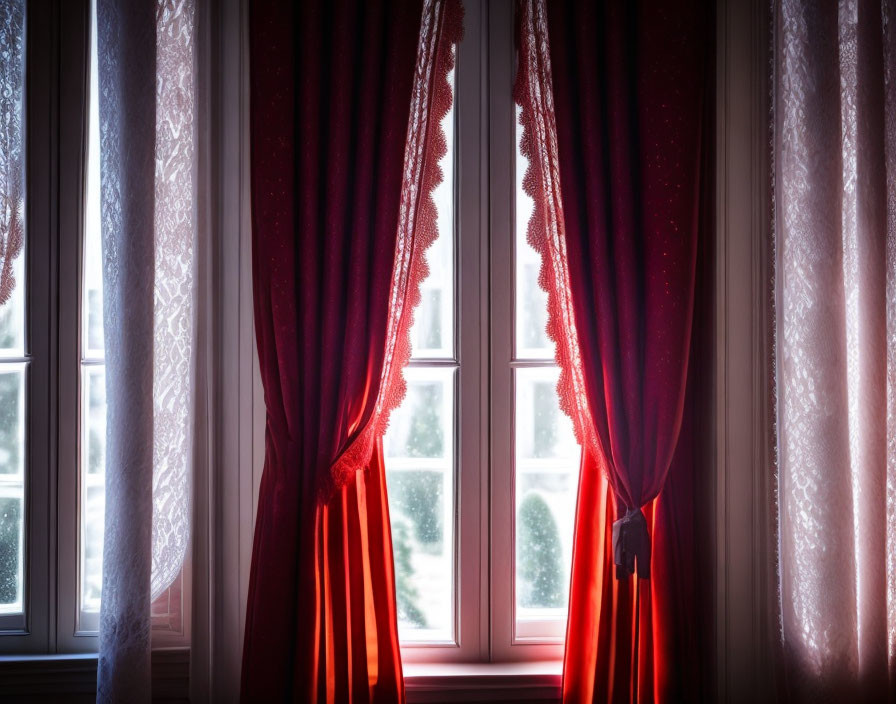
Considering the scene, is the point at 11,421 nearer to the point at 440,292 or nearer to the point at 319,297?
the point at 319,297

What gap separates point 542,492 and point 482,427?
0.26m

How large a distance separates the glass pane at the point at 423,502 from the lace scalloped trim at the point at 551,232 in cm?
34

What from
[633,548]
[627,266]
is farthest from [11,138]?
[633,548]

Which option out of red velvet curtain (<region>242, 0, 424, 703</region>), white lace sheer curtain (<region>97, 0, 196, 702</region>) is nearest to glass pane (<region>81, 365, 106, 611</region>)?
white lace sheer curtain (<region>97, 0, 196, 702</region>)

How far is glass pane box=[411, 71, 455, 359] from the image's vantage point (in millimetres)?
1660

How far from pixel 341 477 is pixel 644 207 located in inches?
39.6

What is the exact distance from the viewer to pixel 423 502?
1.68 meters

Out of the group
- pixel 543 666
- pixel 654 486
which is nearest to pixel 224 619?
pixel 543 666

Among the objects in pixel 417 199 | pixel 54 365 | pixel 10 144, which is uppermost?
pixel 10 144

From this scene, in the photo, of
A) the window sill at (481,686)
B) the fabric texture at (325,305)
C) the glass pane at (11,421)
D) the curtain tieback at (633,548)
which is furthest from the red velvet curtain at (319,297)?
the glass pane at (11,421)

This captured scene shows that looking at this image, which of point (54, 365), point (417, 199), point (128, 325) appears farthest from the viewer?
point (54, 365)

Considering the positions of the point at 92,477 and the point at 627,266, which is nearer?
the point at 627,266

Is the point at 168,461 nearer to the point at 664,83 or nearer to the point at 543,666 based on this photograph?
the point at 543,666

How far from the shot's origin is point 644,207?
1.48 m
